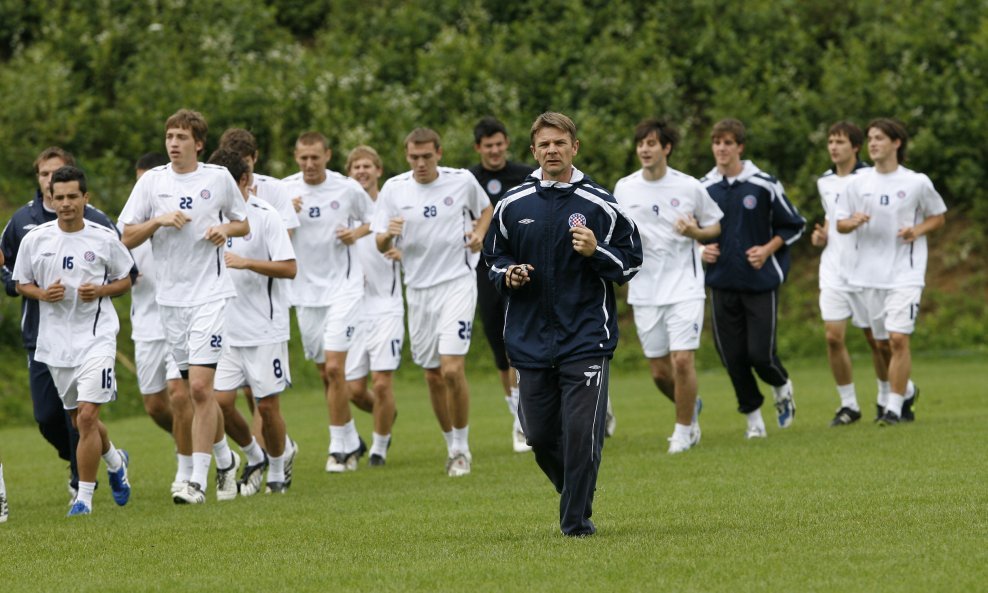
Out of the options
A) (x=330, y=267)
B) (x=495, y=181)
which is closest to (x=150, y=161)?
(x=330, y=267)

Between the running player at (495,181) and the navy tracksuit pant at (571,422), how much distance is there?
542 centimetres

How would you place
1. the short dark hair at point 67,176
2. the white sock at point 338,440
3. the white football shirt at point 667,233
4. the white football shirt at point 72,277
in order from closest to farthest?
the short dark hair at point 67,176 < the white football shirt at point 72,277 < the white football shirt at point 667,233 < the white sock at point 338,440

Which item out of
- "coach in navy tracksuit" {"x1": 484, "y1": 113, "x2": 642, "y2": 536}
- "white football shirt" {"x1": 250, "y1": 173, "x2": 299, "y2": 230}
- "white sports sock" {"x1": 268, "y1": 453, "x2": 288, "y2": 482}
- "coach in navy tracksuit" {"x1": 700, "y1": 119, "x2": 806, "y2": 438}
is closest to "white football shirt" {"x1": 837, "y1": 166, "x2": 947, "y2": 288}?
"coach in navy tracksuit" {"x1": 700, "y1": 119, "x2": 806, "y2": 438}

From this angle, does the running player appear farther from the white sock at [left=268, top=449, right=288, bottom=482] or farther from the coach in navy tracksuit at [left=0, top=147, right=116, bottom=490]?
the coach in navy tracksuit at [left=0, top=147, right=116, bottom=490]

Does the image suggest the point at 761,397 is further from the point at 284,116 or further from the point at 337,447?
the point at 284,116

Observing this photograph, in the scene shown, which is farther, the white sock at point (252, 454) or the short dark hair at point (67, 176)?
the white sock at point (252, 454)

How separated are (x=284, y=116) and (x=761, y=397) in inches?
595

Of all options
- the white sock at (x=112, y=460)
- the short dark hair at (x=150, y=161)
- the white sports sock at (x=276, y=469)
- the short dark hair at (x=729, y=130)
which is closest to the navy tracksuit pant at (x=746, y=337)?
the short dark hair at (x=729, y=130)

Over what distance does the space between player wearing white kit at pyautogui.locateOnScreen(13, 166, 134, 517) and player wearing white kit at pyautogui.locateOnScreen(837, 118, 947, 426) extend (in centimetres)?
685

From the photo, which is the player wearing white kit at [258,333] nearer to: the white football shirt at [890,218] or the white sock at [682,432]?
the white sock at [682,432]

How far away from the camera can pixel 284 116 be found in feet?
91.0

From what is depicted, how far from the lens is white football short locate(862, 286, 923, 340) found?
1454cm

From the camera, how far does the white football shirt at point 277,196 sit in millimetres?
13094

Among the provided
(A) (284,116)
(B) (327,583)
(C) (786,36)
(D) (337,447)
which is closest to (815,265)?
(C) (786,36)
